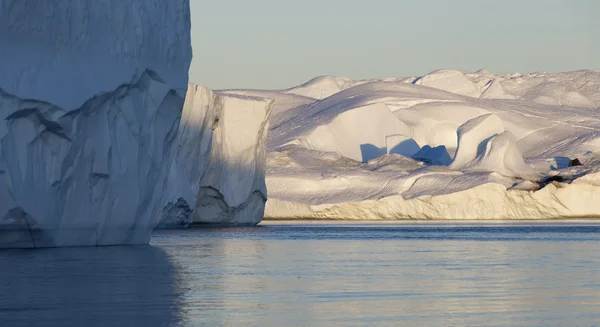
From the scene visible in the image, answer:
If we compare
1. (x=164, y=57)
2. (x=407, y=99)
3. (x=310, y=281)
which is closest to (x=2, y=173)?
(x=164, y=57)

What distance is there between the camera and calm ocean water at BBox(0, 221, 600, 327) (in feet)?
33.2

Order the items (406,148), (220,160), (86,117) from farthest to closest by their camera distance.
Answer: (406,148) < (220,160) < (86,117)

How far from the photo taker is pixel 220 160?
40125mm

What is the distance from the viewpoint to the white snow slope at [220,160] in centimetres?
3647

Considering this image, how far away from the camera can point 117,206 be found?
70.6 ft

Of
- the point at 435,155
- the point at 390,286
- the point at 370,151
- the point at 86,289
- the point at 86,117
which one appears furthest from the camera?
the point at 370,151

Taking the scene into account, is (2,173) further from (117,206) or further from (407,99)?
(407,99)

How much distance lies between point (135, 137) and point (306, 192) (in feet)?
98.7

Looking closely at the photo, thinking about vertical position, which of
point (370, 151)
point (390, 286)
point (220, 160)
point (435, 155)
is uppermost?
point (390, 286)

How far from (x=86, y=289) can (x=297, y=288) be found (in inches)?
94.5

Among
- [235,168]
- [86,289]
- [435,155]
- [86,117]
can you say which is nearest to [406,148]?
[435,155]

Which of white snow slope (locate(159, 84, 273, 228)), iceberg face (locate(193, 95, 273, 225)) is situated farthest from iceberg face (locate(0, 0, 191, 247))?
iceberg face (locate(193, 95, 273, 225))

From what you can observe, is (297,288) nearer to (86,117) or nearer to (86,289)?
(86,289)

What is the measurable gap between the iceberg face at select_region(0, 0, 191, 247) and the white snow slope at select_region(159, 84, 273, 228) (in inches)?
497
